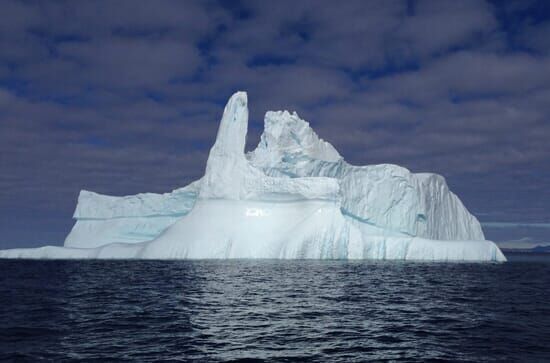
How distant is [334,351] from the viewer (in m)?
10.9

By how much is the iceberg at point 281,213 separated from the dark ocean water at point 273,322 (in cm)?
1827

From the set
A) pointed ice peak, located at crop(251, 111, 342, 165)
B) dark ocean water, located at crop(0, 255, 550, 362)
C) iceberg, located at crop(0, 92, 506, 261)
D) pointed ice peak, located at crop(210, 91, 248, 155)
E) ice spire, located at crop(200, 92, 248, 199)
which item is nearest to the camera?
dark ocean water, located at crop(0, 255, 550, 362)

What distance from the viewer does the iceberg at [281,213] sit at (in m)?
43.1

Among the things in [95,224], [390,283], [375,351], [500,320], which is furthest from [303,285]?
[95,224]

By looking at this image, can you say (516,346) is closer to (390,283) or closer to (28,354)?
(28,354)

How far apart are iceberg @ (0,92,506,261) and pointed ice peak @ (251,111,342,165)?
11cm

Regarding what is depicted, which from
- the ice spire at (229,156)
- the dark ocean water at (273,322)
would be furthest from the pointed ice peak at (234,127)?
the dark ocean water at (273,322)

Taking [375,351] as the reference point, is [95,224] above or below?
above

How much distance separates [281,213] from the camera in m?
44.8

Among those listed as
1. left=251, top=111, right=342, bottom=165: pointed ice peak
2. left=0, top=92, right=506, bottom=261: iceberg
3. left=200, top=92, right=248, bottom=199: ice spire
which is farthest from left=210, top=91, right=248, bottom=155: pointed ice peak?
left=251, top=111, right=342, bottom=165: pointed ice peak

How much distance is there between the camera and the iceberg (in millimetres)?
43094

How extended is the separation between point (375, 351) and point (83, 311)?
33.8 ft

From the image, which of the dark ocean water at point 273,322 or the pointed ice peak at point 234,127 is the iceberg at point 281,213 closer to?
the pointed ice peak at point 234,127

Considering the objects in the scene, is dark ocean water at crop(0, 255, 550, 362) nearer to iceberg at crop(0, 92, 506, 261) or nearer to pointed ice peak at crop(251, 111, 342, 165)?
iceberg at crop(0, 92, 506, 261)
